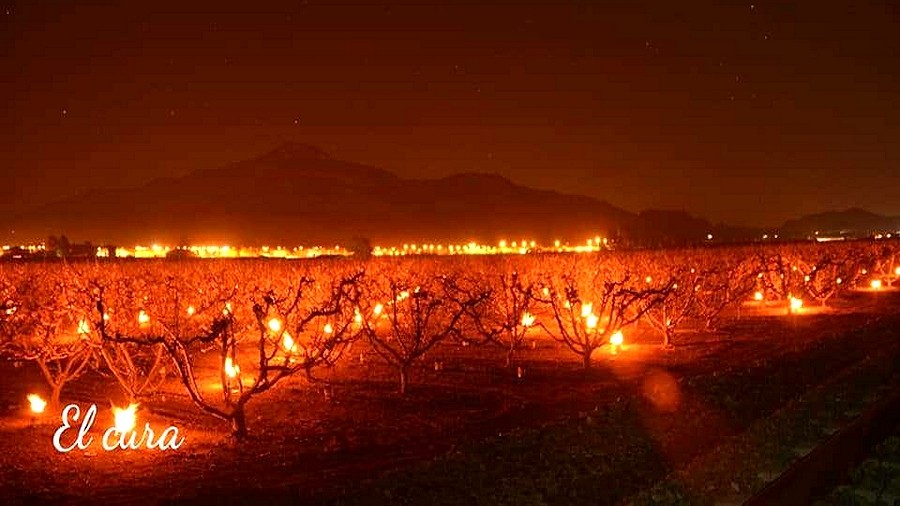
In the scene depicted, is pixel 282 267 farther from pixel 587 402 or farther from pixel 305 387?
pixel 587 402

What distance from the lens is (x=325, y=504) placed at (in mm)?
10891

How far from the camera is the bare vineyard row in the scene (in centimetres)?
1883

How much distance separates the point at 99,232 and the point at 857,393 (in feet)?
578

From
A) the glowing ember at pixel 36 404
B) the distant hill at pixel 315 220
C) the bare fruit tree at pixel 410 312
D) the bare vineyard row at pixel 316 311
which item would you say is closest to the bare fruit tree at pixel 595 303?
the bare vineyard row at pixel 316 311

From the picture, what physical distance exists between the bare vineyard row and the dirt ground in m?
0.62

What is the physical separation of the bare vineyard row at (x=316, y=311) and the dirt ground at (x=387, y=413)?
2.05 feet

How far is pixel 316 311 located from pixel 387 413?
7.69 feet

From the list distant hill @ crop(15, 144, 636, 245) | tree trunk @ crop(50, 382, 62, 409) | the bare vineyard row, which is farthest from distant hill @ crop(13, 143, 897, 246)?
tree trunk @ crop(50, 382, 62, 409)

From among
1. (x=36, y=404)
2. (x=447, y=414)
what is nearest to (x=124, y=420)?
(x=36, y=404)

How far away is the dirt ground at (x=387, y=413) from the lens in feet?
42.6

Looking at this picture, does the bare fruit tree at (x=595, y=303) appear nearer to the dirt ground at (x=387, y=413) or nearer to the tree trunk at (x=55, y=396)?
the dirt ground at (x=387, y=413)

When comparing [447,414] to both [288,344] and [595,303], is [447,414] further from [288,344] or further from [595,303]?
[595,303]

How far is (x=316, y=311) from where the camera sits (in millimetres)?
18422

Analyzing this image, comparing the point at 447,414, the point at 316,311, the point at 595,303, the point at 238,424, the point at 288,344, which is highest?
the point at 316,311
